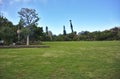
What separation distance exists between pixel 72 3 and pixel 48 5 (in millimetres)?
1842

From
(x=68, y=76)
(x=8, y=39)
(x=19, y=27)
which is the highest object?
(x=19, y=27)

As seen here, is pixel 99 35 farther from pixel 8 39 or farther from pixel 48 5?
pixel 48 5

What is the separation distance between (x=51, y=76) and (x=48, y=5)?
26.5 ft

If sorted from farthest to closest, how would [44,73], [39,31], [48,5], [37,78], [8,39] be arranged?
[39,31] < [8,39] < [48,5] < [44,73] < [37,78]

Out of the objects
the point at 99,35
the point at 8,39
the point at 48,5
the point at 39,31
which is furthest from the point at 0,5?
the point at 99,35

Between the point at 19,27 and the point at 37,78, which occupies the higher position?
the point at 19,27

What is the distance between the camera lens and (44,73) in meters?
7.15

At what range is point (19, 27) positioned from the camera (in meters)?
29.8

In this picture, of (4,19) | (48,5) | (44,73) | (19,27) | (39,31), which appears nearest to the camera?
(44,73)

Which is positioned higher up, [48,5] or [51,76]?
[48,5]

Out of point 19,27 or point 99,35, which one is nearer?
point 19,27

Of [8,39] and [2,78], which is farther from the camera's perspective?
[8,39]

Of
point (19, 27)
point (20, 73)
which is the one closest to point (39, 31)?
point (19, 27)

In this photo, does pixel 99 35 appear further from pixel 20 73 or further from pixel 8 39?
pixel 20 73
